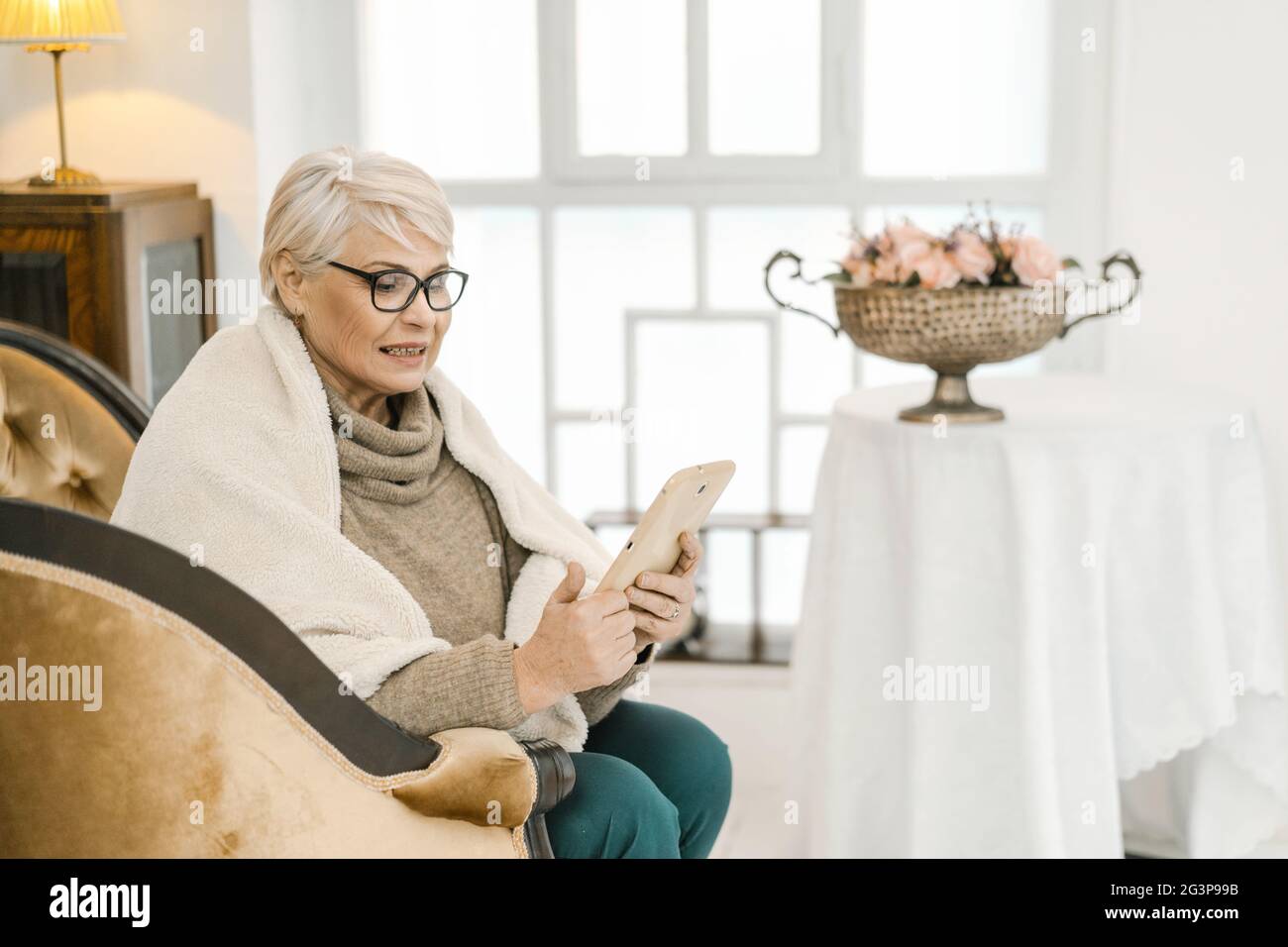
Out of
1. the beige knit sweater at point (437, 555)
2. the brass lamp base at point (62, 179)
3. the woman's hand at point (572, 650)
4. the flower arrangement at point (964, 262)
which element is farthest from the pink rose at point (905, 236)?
the brass lamp base at point (62, 179)

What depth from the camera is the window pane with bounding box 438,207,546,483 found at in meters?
3.29

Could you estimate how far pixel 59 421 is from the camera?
178 cm

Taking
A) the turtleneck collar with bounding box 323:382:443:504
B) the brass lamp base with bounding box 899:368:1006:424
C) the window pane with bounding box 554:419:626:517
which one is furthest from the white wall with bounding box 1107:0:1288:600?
the turtleneck collar with bounding box 323:382:443:504

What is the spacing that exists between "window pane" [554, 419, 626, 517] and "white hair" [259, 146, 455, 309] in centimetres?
183

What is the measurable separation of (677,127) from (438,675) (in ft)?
6.81

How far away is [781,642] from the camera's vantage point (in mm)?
3178

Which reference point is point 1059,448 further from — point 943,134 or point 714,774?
point 943,134

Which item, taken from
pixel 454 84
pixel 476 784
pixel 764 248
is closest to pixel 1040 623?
pixel 476 784

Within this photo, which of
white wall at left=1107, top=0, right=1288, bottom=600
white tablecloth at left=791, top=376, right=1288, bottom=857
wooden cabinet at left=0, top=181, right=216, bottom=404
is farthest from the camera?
white wall at left=1107, top=0, right=1288, bottom=600

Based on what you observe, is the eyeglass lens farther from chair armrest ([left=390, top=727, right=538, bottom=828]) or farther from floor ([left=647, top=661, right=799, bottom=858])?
floor ([left=647, top=661, right=799, bottom=858])

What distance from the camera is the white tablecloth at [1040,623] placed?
7.02ft

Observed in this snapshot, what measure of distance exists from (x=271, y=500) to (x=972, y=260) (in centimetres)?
126

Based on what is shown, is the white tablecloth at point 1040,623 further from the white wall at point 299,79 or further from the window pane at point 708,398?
the white wall at point 299,79

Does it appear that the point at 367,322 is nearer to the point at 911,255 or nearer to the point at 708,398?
the point at 911,255
